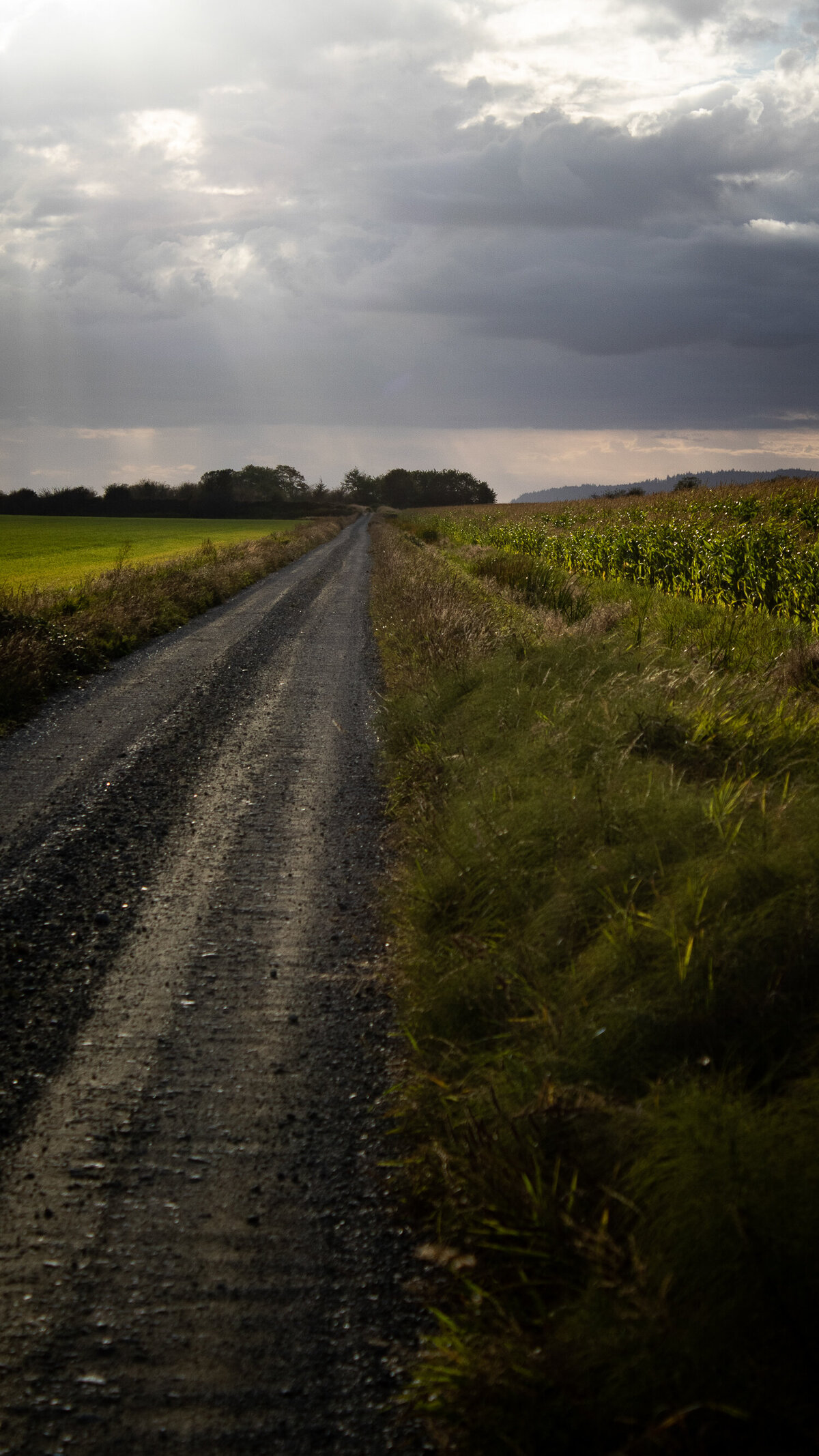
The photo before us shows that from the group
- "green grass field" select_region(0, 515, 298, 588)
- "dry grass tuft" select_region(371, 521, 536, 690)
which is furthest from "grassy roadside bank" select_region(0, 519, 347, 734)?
"dry grass tuft" select_region(371, 521, 536, 690)

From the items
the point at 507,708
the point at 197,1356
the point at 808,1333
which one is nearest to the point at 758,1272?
the point at 808,1333

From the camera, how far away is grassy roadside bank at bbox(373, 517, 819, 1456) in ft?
7.15

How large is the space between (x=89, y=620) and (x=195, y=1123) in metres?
12.8

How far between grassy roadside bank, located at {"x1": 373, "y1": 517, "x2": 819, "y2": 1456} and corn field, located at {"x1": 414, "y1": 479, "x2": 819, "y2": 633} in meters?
6.12

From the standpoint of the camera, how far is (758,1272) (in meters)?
2.26

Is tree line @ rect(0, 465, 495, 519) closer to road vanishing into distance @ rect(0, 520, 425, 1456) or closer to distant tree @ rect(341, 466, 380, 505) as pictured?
distant tree @ rect(341, 466, 380, 505)

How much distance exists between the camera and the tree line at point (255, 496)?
89.6m

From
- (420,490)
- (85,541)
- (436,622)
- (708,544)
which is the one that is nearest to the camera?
(436,622)

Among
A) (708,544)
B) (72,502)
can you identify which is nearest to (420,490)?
(72,502)

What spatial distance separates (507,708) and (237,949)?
11.2ft

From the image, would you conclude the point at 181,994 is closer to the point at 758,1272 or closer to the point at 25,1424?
the point at 25,1424

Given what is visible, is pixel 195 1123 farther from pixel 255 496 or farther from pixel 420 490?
pixel 420 490

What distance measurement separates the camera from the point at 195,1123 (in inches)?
135

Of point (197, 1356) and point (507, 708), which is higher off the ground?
point (507, 708)
